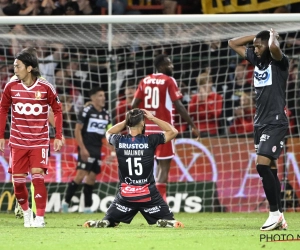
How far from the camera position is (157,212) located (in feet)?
32.0

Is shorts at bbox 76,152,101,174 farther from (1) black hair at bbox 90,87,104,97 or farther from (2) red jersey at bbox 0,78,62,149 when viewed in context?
(2) red jersey at bbox 0,78,62,149

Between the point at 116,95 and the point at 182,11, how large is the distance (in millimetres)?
3043

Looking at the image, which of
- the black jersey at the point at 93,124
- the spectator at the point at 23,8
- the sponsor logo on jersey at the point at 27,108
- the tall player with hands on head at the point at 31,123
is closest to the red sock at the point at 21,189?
the tall player with hands on head at the point at 31,123

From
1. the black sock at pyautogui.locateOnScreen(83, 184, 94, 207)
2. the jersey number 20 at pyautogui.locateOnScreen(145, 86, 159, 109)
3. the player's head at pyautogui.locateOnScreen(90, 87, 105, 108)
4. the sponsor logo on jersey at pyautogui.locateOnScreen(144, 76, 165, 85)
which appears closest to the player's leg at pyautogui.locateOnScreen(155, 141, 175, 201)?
the jersey number 20 at pyautogui.locateOnScreen(145, 86, 159, 109)

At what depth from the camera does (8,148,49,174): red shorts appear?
33.4 feet

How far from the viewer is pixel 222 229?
32.6ft

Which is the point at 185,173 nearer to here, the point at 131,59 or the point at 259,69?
the point at 131,59

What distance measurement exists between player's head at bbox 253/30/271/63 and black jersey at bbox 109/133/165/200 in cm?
141

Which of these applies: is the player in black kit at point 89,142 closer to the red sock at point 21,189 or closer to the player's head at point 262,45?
the red sock at point 21,189

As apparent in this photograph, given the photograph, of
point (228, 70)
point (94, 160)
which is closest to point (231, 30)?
point (228, 70)

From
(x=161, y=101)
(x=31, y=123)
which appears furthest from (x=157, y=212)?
(x=161, y=101)

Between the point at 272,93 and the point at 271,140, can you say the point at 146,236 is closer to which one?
the point at 271,140

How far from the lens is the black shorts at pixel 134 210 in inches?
382

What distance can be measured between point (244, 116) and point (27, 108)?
514 centimetres
